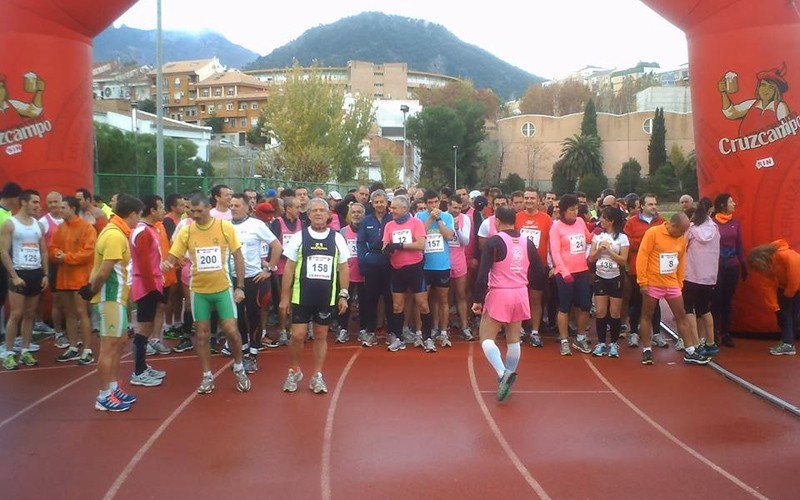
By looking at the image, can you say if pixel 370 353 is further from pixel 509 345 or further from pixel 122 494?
pixel 122 494

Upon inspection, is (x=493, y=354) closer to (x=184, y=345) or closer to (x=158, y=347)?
(x=184, y=345)

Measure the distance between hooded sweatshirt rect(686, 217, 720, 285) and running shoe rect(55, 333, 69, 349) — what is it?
795cm

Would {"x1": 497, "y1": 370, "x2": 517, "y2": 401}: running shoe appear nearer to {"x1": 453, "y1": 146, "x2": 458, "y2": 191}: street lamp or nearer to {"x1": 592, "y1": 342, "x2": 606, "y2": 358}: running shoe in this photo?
{"x1": 592, "y1": 342, "x2": 606, "y2": 358}: running shoe

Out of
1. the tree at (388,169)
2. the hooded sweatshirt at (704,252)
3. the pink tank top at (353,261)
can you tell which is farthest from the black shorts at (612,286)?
the tree at (388,169)

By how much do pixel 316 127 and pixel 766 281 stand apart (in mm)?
31219

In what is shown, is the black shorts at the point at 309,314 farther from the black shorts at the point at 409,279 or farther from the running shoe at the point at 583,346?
the running shoe at the point at 583,346

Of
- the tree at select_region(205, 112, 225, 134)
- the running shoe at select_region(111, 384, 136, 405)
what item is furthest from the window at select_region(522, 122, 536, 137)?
Result: the running shoe at select_region(111, 384, 136, 405)

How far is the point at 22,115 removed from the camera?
10.5 m

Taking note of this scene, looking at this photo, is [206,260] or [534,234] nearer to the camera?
[206,260]

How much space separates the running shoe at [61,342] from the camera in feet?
32.6

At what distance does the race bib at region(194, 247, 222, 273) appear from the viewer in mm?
7613

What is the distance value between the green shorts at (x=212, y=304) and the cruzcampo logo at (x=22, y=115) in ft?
14.8

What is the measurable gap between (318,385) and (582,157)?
228ft

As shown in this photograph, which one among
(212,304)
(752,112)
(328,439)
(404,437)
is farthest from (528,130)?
(328,439)
